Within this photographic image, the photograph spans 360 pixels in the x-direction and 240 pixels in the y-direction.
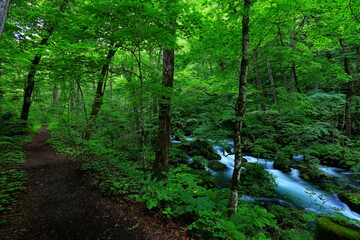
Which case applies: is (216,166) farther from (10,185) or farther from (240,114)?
(10,185)

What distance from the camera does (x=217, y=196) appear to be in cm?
515

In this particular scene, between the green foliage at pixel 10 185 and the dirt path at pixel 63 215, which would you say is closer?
the dirt path at pixel 63 215

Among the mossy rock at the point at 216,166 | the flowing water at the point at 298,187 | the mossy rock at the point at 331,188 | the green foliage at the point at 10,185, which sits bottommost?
the flowing water at the point at 298,187

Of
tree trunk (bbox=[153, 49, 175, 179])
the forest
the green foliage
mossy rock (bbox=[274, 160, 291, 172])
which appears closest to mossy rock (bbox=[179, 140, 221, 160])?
the forest

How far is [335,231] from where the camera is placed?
3.49 metres

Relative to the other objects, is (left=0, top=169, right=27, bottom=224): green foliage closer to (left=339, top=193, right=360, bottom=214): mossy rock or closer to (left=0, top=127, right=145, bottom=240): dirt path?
(left=0, top=127, right=145, bottom=240): dirt path

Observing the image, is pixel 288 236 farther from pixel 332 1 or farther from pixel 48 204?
pixel 332 1

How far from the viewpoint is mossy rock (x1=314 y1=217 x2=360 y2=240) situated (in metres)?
3.40

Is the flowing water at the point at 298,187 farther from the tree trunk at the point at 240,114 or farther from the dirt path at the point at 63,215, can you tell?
the dirt path at the point at 63,215

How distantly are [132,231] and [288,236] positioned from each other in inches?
172

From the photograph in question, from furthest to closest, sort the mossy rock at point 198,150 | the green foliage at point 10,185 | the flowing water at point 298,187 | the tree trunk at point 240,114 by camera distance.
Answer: the mossy rock at point 198,150 → the flowing water at point 298,187 → the tree trunk at point 240,114 → the green foliage at point 10,185

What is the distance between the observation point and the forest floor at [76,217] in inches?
113

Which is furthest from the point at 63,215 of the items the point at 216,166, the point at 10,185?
the point at 216,166

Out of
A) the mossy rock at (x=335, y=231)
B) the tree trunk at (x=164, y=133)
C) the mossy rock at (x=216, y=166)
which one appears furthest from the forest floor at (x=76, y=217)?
the mossy rock at (x=216, y=166)
